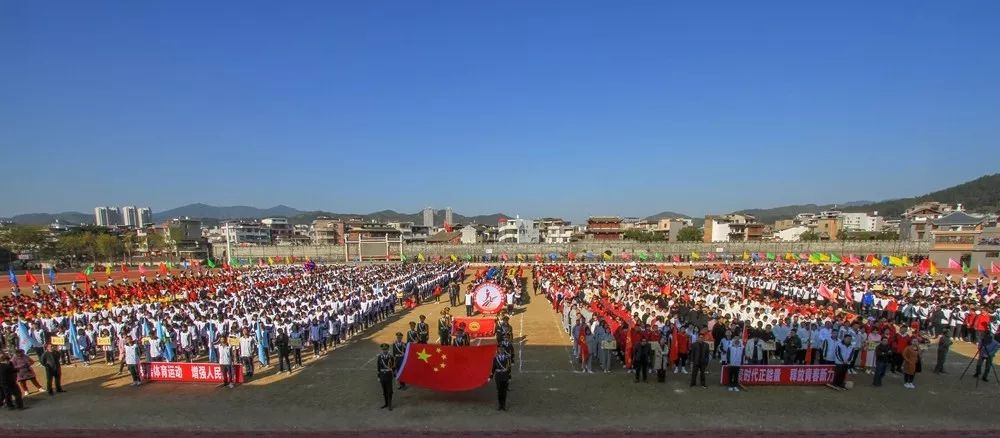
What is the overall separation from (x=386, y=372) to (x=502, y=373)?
249 centimetres

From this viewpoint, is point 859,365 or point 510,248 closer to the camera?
point 859,365

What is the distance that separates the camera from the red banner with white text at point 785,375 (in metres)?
11.2

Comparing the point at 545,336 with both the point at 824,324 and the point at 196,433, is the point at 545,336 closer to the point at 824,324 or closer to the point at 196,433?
the point at 824,324

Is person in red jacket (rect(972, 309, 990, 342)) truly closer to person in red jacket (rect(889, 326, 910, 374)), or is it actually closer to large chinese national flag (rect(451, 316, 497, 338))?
person in red jacket (rect(889, 326, 910, 374))

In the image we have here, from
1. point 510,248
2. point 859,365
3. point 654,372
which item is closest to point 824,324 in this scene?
point 859,365

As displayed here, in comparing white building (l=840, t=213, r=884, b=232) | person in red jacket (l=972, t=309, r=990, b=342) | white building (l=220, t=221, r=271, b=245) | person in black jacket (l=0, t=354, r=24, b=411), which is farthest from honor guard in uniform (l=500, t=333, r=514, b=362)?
white building (l=840, t=213, r=884, b=232)

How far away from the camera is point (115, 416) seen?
9781 mm

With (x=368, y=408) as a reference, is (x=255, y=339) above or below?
above

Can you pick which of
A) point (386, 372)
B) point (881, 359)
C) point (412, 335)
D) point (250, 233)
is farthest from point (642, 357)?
point (250, 233)

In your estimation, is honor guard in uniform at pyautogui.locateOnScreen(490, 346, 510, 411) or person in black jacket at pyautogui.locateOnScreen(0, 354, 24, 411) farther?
person in black jacket at pyautogui.locateOnScreen(0, 354, 24, 411)

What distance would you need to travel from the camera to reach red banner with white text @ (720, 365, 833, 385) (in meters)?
11.2

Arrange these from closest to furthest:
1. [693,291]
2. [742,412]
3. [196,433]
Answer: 1. [196,433]
2. [742,412]
3. [693,291]

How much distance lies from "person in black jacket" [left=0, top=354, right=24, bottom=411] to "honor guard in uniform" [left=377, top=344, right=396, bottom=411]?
791 cm

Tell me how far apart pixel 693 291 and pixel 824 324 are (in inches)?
404
